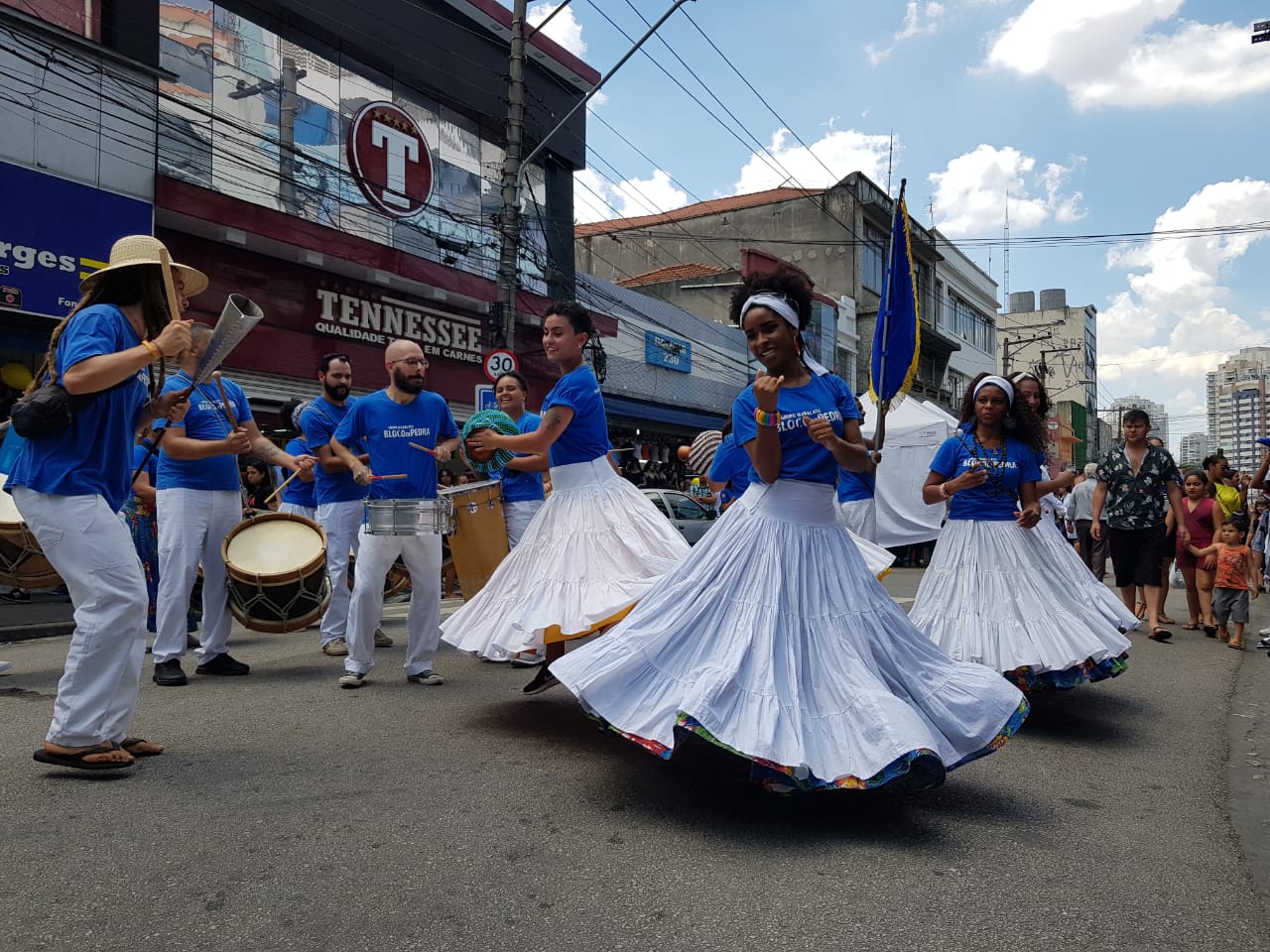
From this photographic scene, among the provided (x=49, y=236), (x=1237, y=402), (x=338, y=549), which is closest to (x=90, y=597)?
(x=338, y=549)

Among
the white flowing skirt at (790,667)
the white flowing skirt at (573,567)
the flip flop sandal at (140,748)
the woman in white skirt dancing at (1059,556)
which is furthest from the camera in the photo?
the woman in white skirt dancing at (1059,556)

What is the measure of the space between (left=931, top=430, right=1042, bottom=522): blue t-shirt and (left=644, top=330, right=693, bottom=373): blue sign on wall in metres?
21.8

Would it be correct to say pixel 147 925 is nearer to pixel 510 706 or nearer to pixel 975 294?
pixel 510 706

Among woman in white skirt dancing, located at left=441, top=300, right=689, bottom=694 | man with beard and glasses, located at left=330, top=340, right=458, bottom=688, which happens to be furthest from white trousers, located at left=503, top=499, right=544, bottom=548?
woman in white skirt dancing, located at left=441, top=300, right=689, bottom=694

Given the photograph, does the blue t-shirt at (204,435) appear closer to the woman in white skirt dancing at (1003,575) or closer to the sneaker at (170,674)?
the sneaker at (170,674)

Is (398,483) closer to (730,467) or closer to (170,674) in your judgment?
(170,674)

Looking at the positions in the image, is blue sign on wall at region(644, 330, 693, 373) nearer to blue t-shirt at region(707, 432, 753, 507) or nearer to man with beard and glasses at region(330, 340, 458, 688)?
blue t-shirt at region(707, 432, 753, 507)

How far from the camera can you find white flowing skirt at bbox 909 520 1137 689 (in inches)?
214

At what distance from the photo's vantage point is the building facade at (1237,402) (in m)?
130

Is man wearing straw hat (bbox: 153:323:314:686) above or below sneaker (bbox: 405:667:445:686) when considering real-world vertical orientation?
above

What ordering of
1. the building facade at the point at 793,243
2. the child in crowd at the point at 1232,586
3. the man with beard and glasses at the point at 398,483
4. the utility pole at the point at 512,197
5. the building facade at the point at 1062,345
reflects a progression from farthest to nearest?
the building facade at the point at 1062,345 < the building facade at the point at 793,243 < the utility pole at the point at 512,197 < the child in crowd at the point at 1232,586 < the man with beard and glasses at the point at 398,483

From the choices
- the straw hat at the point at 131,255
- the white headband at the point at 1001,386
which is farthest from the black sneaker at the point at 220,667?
the white headband at the point at 1001,386

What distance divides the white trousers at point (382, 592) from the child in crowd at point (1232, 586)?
7.02 metres

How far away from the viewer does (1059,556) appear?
19.9 feet
